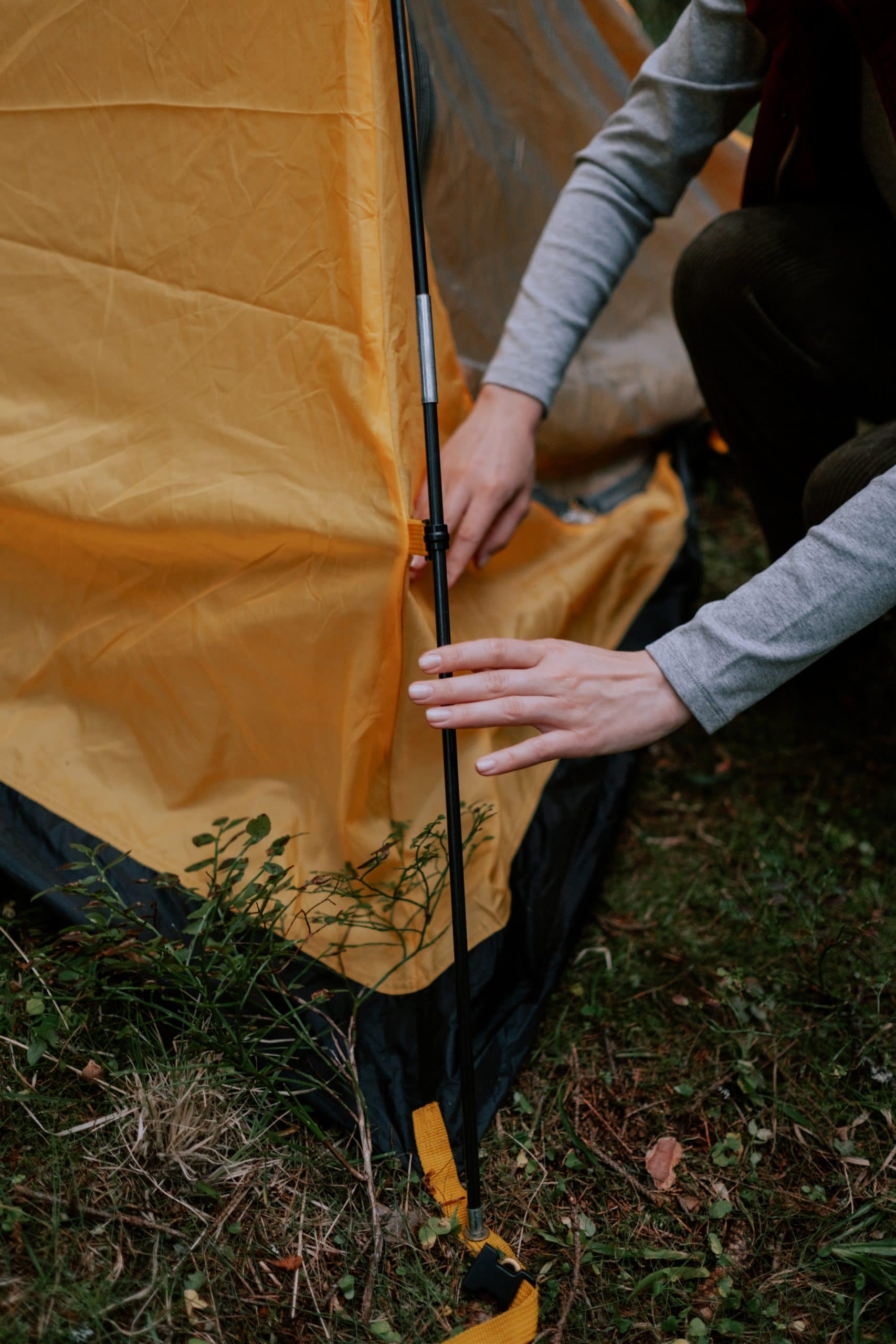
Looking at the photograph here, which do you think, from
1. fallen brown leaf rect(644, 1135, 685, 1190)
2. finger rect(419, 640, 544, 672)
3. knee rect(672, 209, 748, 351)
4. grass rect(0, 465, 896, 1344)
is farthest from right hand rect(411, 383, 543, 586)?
fallen brown leaf rect(644, 1135, 685, 1190)

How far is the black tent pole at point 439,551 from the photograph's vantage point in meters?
0.82

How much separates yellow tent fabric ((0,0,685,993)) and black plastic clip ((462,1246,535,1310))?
0.25 meters

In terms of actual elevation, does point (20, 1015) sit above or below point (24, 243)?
below

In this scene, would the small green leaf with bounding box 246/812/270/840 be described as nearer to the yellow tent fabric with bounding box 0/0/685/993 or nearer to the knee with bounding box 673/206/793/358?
the yellow tent fabric with bounding box 0/0/685/993

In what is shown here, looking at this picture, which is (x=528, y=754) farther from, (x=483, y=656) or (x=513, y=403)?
(x=513, y=403)

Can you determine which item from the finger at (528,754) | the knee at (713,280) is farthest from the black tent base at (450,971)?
the knee at (713,280)

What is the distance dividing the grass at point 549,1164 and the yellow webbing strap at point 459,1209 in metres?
0.02

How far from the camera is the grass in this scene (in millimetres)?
738

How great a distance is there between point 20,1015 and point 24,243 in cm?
77

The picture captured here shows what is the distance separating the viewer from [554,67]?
1209 mm

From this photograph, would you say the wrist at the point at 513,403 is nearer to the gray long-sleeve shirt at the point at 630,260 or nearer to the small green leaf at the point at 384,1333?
the gray long-sleeve shirt at the point at 630,260

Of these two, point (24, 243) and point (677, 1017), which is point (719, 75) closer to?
point (24, 243)

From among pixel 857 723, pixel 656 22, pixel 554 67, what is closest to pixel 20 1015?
pixel 857 723

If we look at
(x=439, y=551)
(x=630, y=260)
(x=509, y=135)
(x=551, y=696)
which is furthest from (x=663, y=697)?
(x=509, y=135)
